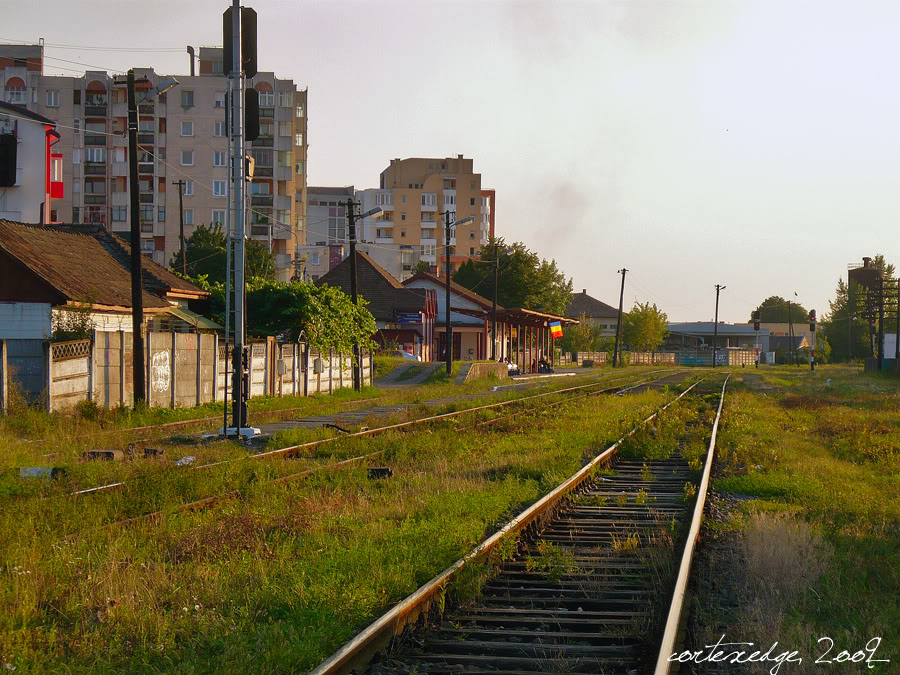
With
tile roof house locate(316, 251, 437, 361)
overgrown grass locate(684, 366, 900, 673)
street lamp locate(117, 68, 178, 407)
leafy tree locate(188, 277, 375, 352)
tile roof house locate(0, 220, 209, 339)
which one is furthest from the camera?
tile roof house locate(316, 251, 437, 361)

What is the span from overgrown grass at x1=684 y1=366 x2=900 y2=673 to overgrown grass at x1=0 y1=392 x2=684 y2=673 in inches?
90.8

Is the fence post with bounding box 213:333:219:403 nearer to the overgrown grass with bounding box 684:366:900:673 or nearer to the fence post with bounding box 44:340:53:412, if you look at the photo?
the fence post with bounding box 44:340:53:412

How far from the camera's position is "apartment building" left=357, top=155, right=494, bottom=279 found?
447 ft

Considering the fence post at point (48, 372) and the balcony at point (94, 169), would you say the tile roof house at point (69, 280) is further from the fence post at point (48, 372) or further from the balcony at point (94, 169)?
the balcony at point (94, 169)

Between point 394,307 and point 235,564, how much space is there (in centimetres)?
5442

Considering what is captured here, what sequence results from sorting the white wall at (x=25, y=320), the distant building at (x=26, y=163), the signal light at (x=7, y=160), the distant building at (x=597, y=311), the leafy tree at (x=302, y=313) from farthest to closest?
the distant building at (x=597, y=311) → the distant building at (x=26, y=163) → the signal light at (x=7, y=160) → the leafy tree at (x=302, y=313) → the white wall at (x=25, y=320)

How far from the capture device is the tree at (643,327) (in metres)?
120

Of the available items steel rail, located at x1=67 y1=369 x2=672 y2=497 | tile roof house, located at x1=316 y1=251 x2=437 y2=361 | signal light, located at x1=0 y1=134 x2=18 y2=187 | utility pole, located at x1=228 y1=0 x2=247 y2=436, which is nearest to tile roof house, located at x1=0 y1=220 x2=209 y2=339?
utility pole, located at x1=228 y1=0 x2=247 y2=436

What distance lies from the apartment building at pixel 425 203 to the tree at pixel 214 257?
192 feet

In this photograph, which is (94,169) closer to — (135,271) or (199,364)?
(199,364)

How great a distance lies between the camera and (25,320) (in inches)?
999

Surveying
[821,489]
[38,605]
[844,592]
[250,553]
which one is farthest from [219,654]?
[821,489]

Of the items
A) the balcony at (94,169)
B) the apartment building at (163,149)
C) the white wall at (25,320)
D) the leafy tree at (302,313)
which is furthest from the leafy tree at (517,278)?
the white wall at (25,320)

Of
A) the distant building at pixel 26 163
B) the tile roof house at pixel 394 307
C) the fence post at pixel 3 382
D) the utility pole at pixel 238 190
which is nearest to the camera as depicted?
the utility pole at pixel 238 190
